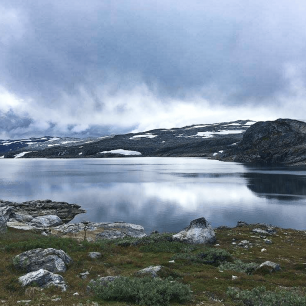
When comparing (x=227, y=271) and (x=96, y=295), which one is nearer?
(x=96, y=295)

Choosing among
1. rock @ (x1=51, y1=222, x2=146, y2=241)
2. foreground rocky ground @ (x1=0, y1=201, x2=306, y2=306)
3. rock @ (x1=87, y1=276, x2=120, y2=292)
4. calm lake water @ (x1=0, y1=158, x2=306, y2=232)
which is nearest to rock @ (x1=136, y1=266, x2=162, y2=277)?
foreground rocky ground @ (x1=0, y1=201, x2=306, y2=306)

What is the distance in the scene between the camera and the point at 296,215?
51.6 metres

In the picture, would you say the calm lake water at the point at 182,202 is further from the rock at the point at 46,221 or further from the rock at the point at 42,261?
the rock at the point at 42,261

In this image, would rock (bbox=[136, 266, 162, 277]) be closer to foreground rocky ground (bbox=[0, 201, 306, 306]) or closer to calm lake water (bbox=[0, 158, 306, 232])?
foreground rocky ground (bbox=[0, 201, 306, 306])

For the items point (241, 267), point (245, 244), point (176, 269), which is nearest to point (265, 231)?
point (245, 244)

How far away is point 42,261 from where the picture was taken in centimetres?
1622

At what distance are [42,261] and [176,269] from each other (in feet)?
26.5

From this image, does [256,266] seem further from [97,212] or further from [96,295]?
[97,212]

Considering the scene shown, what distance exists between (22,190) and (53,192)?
11136 mm

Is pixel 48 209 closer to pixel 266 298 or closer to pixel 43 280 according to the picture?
pixel 43 280

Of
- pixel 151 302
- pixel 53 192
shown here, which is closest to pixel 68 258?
pixel 151 302

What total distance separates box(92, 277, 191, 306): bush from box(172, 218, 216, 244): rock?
43.8ft

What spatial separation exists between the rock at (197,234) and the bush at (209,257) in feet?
18.1

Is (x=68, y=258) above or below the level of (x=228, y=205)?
above
